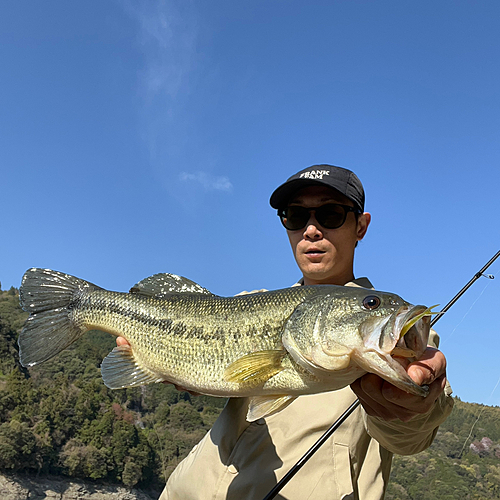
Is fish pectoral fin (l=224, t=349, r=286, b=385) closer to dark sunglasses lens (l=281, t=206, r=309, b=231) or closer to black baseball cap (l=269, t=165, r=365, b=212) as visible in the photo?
dark sunglasses lens (l=281, t=206, r=309, b=231)

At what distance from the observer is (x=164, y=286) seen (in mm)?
3746

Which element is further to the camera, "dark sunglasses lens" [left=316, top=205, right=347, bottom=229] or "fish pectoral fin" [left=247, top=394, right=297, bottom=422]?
"dark sunglasses lens" [left=316, top=205, right=347, bottom=229]

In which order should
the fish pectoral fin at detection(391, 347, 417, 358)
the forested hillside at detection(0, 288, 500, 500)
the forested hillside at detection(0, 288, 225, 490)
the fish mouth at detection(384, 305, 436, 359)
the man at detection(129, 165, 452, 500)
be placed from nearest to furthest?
1. the fish mouth at detection(384, 305, 436, 359)
2. the fish pectoral fin at detection(391, 347, 417, 358)
3. the man at detection(129, 165, 452, 500)
4. the forested hillside at detection(0, 288, 500, 500)
5. the forested hillside at detection(0, 288, 225, 490)

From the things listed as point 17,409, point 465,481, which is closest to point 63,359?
point 17,409

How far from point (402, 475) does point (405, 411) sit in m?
86.2

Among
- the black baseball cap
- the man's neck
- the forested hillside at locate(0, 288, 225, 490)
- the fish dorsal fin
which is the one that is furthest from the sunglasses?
the forested hillside at locate(0, 288, 225, 490)

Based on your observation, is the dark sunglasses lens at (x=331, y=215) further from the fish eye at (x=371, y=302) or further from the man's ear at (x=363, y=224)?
the fish eye at (x=371, y=302)

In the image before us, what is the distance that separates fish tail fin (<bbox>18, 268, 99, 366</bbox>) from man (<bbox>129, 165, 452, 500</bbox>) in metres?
1.49

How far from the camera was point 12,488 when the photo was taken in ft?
225

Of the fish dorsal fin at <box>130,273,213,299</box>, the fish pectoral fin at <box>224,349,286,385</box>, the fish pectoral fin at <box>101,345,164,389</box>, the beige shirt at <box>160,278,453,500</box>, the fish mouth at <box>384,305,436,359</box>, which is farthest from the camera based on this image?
the fish dorsal fin at <box>130,273,213,299</box>

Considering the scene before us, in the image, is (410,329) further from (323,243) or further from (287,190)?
(287,190)

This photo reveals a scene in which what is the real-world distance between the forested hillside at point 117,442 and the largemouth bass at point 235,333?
7701cm

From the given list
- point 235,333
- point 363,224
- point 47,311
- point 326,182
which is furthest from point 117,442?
point 235,333

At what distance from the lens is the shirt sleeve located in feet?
8.69
